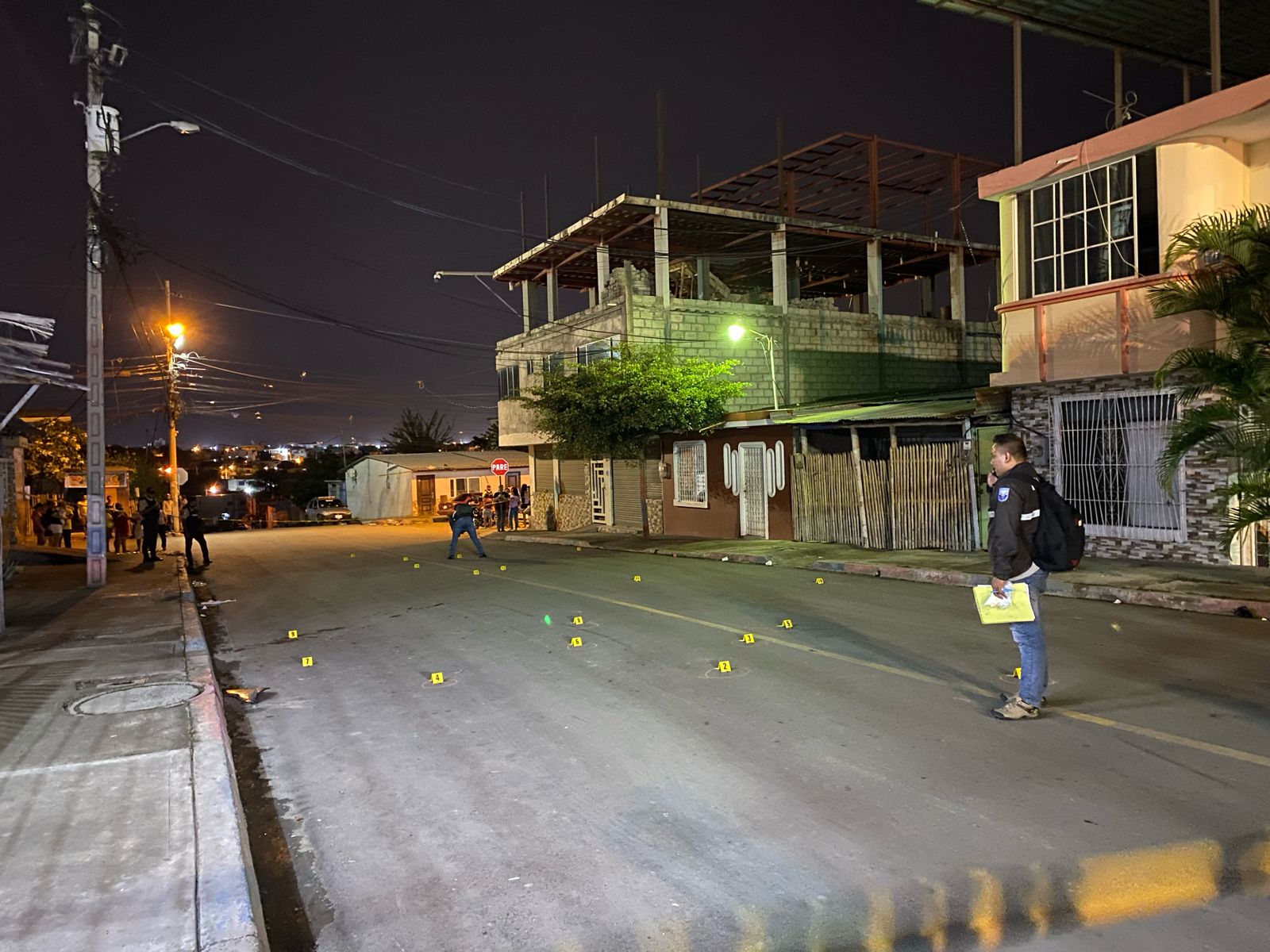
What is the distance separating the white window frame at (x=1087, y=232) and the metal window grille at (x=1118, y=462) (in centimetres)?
193

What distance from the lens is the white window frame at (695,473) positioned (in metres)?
24.2

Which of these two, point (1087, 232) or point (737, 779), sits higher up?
point (1087, 232)

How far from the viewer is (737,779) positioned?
5.20 m

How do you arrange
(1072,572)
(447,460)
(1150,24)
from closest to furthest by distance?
(1072,572), (1150,24), (447,460)

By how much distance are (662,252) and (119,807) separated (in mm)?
24432

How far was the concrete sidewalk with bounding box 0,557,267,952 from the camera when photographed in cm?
358

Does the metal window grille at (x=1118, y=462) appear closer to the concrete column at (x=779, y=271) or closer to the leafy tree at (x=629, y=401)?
the leafy tree at (x=629, y=401)

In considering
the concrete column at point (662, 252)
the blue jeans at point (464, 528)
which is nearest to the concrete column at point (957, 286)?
the concrete column at point (662, 252)

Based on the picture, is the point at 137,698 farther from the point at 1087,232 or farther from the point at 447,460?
the point at 447,460

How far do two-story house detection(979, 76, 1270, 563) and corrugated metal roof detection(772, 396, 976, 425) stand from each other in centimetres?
109

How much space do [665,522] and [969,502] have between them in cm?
1111

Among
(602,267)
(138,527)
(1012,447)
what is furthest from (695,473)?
(138,527)

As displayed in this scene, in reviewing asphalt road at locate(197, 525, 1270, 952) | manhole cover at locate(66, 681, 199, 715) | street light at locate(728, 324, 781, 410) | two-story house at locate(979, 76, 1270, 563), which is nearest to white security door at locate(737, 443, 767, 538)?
street light at locate(728, 324, 781, 410)

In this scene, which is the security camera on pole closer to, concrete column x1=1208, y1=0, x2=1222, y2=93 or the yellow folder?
the yellow folder
